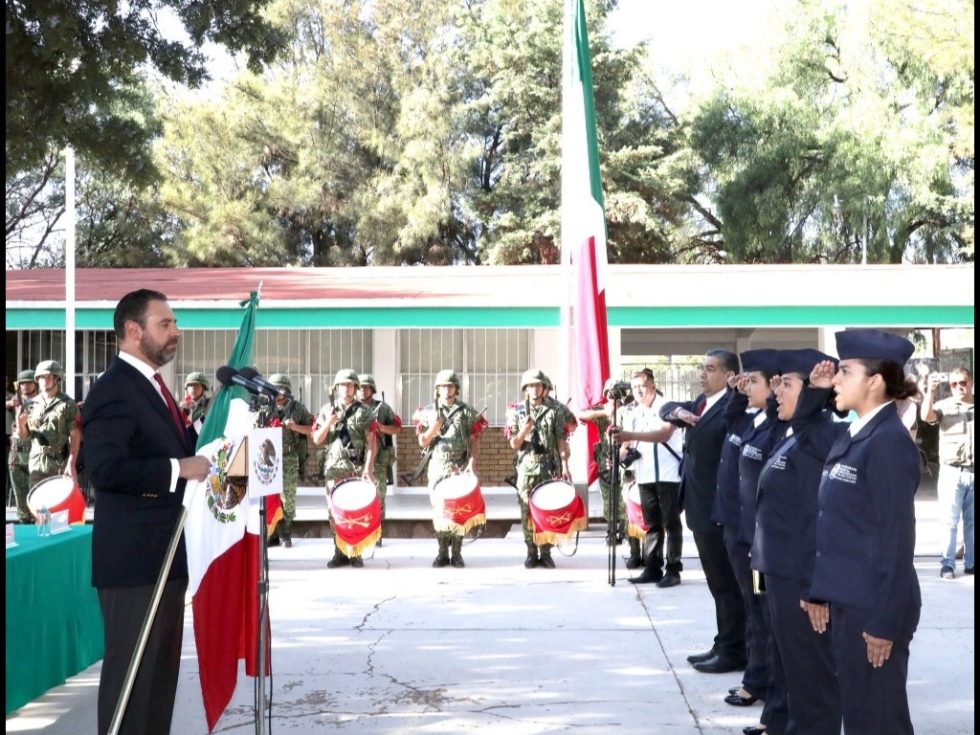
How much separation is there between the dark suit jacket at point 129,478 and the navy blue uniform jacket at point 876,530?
2420 millimetres

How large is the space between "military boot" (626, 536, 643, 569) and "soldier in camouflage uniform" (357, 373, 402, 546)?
2.70 m

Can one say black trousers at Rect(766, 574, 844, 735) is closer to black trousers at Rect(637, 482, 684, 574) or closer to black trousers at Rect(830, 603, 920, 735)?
black trousers at Rect(830, 603, 920, 735)

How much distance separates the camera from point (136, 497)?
4.45 metres

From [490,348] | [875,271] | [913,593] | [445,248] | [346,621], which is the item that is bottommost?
[346,621]

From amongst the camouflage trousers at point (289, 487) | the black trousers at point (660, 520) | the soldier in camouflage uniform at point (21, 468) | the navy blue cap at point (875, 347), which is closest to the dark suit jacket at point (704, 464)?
the navy blue cap at point (875, 347)

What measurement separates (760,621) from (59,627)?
3743mm

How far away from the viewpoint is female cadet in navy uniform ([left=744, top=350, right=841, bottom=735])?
15.7ft

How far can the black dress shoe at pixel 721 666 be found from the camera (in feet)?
22.0

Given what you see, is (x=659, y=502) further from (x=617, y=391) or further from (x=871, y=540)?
(x=871, y=540)

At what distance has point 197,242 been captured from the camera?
3058cm

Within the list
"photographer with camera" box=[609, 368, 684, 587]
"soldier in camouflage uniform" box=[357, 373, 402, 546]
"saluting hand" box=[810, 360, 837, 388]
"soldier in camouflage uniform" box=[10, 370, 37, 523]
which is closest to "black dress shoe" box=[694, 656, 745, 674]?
"saluting hand" box=[810, 360, 837, 388]

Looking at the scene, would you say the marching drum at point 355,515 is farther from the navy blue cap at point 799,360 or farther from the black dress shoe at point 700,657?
the navy blue cap at point 799,360

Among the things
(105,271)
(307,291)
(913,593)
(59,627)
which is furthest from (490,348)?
(913,593)

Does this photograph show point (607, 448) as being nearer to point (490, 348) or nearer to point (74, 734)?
point (490, 348)
